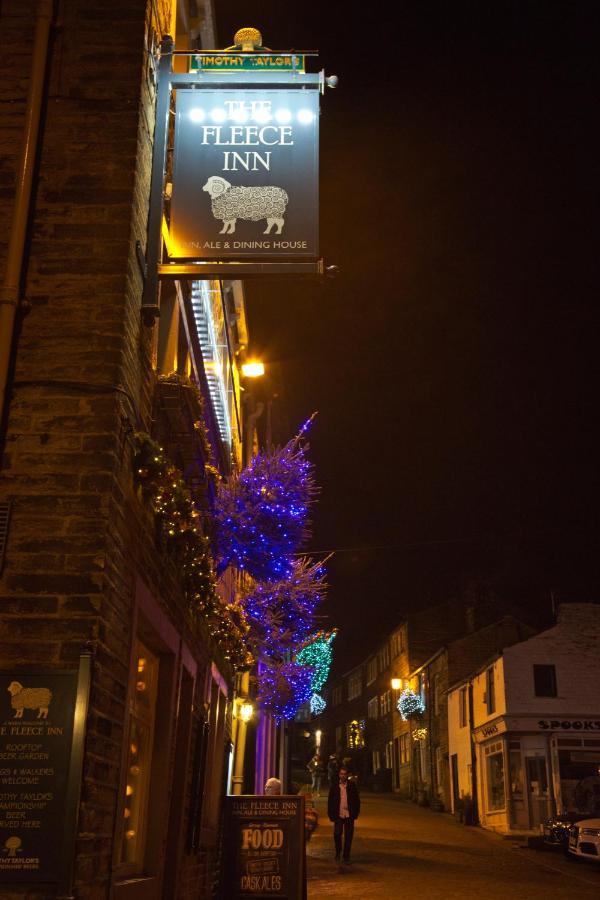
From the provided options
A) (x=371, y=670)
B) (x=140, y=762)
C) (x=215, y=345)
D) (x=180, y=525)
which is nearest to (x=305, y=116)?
(x=180, y=525)

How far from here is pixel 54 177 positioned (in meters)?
6.95

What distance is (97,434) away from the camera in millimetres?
6191

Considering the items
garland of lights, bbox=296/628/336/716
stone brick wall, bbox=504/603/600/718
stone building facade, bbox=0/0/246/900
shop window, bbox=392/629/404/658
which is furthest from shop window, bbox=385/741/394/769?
stone building facade, bbox=0/0/246/900

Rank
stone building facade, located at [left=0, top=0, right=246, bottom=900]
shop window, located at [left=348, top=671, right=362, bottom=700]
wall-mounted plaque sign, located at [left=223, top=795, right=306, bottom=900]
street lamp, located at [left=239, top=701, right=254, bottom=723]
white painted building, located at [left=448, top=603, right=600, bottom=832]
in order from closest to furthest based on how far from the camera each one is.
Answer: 1. stone building facade, located at [left=0, top=0, right=246, bottom=900]
2. wall-mounted plaque sign, located at [left=223, top=795, right=306, bottom=900]
3. street lamp, located at [left=239, top=701, right=254, bottom=723]
4. white painted building, located at [left=448, top=603, right=600, bottom=832]
5. shop window, located at [left=348, top=671, right=362, bottom=700]

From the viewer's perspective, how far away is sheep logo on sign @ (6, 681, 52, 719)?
544cm

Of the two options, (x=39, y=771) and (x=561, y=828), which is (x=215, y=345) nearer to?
(x=39, y=771)

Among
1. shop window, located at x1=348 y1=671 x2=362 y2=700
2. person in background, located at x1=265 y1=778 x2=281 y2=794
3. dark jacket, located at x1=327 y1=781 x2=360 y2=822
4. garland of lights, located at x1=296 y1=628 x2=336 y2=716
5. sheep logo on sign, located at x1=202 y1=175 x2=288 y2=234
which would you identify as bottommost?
dark jacket, located at x1=327 y1=781 x2=360 y2=822

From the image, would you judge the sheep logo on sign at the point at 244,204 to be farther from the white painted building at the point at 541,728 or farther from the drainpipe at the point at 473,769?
the drainpipe at the point at 473,769

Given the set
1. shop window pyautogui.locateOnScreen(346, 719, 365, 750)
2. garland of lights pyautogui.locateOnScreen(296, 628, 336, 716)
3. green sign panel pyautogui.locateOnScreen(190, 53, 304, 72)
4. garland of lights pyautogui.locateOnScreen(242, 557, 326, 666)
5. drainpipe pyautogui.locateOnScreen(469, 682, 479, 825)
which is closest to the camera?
green sign panel pyautogui.locateOnScreen(190, 53, 304, 72)

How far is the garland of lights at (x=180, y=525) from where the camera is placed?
22.7ft

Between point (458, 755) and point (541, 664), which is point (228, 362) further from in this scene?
point (458, 755)

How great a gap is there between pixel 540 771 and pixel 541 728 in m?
1.32

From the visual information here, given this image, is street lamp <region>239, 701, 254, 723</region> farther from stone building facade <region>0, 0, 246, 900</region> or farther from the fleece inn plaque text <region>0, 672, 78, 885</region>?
the fleece inn plaque text <region>0, 672, 78, 885</region>

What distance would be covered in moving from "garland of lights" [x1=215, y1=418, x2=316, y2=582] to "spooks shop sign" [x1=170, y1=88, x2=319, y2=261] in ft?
14.3
